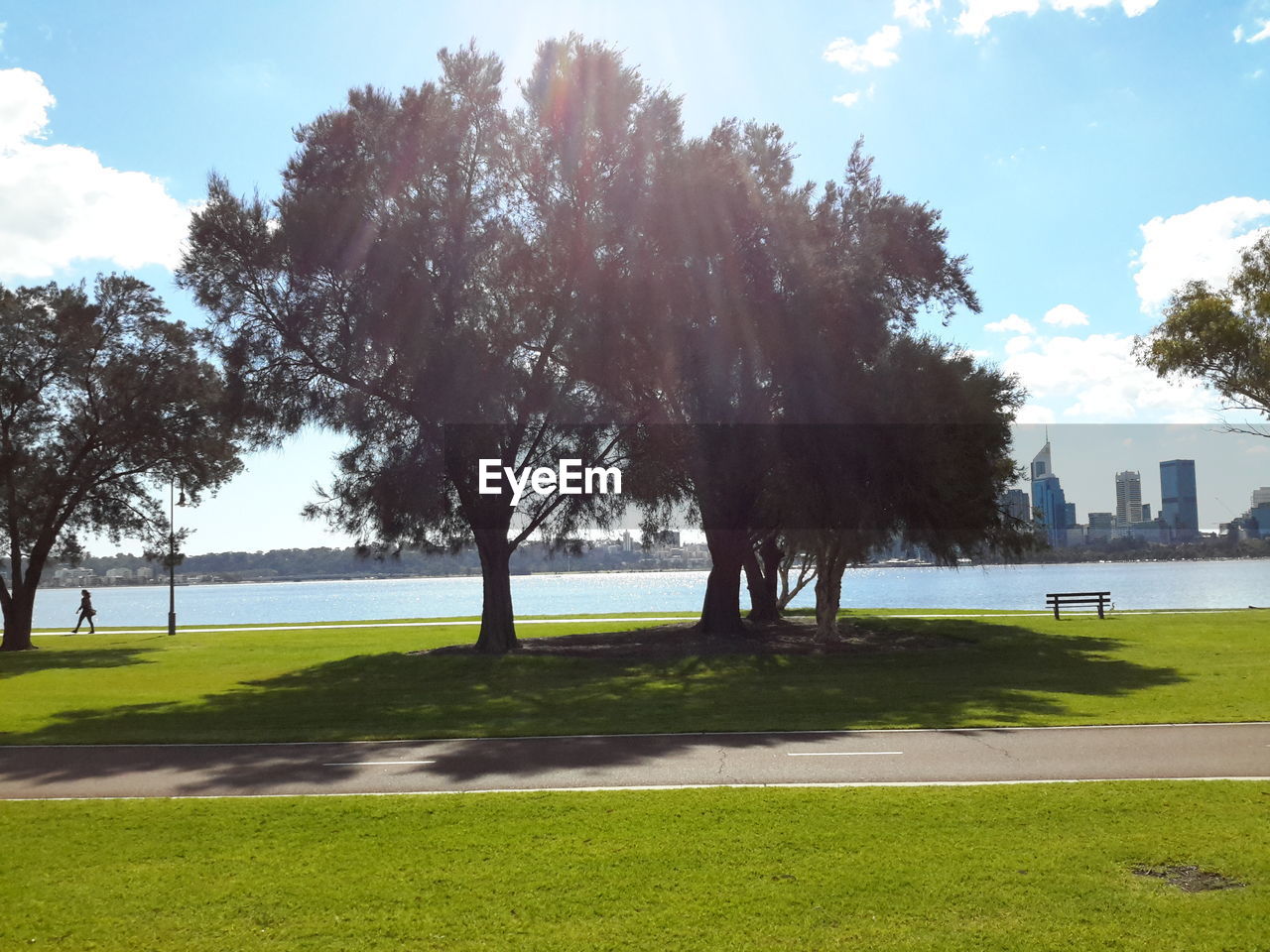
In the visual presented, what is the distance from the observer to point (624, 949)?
19.2ft

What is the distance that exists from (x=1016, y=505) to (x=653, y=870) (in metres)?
30.8

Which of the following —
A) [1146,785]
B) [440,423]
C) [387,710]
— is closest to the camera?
[1146,785]

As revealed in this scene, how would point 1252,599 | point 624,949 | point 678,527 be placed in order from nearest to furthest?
point 624,949, point 678,527, point 1252,599

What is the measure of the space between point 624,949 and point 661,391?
22794mm

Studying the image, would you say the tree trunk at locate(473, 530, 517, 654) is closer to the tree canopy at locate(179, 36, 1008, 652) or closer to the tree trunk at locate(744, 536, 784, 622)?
the tree canopy at locate(179, 36, 1008, 652)

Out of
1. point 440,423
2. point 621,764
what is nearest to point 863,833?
point 621,764

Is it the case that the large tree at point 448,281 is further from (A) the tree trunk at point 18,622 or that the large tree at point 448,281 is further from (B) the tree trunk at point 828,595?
(A) the tree trunk at point 18,622

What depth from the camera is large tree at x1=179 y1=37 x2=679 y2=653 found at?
83.5 feet

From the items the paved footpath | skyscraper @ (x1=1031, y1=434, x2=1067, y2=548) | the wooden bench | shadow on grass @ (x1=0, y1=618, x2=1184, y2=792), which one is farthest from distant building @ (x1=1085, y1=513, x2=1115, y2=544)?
the paved footpath

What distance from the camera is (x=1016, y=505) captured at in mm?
35219

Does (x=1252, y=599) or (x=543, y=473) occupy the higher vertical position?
(x=543, y=473)

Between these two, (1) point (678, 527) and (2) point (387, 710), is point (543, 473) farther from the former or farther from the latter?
(2) point (387, 710)

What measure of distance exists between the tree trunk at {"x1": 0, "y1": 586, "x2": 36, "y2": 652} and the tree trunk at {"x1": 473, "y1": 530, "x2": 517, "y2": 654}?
61.1ft

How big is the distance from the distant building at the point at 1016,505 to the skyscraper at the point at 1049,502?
73cm
